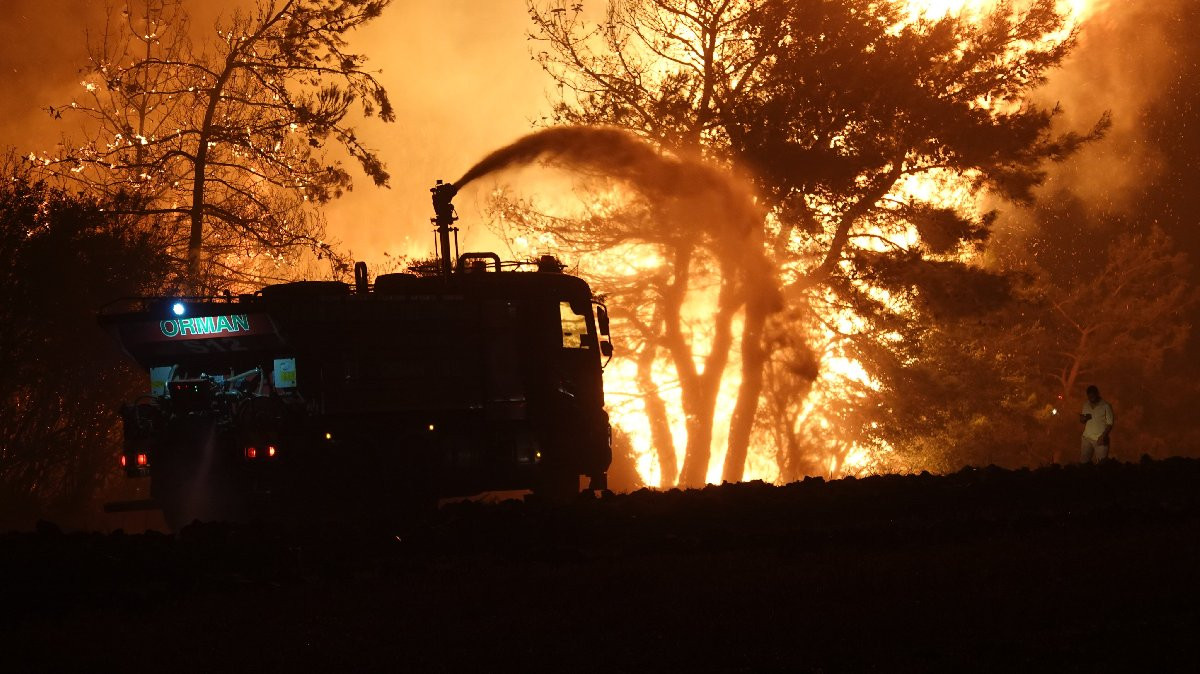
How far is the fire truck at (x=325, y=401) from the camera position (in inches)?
704

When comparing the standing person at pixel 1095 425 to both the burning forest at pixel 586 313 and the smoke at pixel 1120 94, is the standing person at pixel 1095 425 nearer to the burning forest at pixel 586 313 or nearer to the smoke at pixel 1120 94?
the burning forest at pixel 586 313

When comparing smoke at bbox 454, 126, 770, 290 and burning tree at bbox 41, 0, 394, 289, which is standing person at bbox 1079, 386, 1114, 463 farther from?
burning tree at bbox 41, 0, 394, 289

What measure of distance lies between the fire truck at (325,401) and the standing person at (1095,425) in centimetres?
827

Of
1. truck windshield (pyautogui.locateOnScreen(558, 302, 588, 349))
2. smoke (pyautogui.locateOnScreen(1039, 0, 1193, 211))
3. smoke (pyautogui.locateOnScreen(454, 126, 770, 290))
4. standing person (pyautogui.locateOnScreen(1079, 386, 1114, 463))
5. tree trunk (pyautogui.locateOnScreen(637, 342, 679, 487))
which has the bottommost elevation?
standing person (pyautogui.locateOnScreen(1079, 386, 1114, 463))

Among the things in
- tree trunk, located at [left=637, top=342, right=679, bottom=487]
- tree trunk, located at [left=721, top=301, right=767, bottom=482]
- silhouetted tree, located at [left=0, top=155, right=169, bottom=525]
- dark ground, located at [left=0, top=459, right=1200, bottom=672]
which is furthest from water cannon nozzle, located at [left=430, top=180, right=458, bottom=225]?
tree trunk, located at [left=637, top=342, right=679, bottom=487]

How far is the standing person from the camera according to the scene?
70.9 ft

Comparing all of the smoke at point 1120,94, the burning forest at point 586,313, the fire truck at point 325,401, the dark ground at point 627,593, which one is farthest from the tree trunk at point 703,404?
the smoke at point 1120,94

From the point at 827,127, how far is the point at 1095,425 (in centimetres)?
1295

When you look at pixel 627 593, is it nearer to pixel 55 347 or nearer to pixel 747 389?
pixel 55 347

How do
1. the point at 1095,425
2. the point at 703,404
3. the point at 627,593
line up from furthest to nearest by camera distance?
the point at 703,404 < the point at 1095,425 < the point at 627,593

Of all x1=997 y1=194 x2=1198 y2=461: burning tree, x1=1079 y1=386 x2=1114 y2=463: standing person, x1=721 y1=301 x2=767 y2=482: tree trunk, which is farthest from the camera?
x1=997 y1=194 x2=1198 y2=461: burning tree

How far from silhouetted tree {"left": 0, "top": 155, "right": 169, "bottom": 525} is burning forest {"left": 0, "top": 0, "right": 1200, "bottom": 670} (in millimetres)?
66

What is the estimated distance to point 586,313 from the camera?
2109cm

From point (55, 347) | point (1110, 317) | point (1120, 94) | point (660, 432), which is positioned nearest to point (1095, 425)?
point (55, 347)
